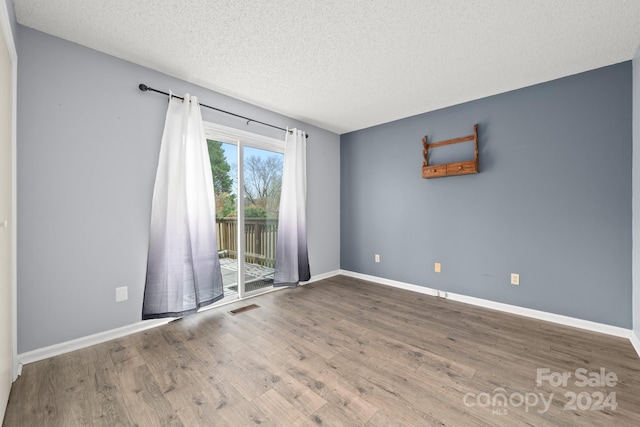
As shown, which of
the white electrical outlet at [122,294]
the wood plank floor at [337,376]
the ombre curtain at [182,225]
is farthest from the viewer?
the ombre curtain at [182,225]

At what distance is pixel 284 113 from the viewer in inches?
140

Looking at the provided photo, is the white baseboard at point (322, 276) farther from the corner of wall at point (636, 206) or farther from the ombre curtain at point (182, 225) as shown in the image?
the corner of wall at point (636, 206)

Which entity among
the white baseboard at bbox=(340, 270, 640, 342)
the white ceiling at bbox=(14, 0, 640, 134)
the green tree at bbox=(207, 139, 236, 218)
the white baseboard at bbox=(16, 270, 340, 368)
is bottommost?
the white baseboard at bbox=(340, 270, 640, 342)

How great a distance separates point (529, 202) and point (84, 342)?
14.1ft

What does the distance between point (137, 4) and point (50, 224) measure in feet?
5.54

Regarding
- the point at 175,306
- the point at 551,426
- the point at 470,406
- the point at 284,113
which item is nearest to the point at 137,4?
the point at 284,113

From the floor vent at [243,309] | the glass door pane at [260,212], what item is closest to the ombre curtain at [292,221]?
the glass door pane at [260,212]

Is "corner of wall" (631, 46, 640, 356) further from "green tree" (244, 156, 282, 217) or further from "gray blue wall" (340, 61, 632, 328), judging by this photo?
"green tree" (244, 156, 282, 217)

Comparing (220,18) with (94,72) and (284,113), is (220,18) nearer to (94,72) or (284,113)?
(94,72)

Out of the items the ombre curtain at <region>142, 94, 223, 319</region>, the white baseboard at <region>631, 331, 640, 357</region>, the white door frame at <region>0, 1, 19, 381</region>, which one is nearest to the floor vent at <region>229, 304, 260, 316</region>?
the ombre curtain at <region>142, 94, 223, 319</region>

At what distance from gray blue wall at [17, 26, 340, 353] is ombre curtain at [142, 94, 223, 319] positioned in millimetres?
115

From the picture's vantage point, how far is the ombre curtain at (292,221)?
11.6ft

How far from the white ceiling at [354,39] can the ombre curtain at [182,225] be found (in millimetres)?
591

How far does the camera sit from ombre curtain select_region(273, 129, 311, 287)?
11.6 ft
